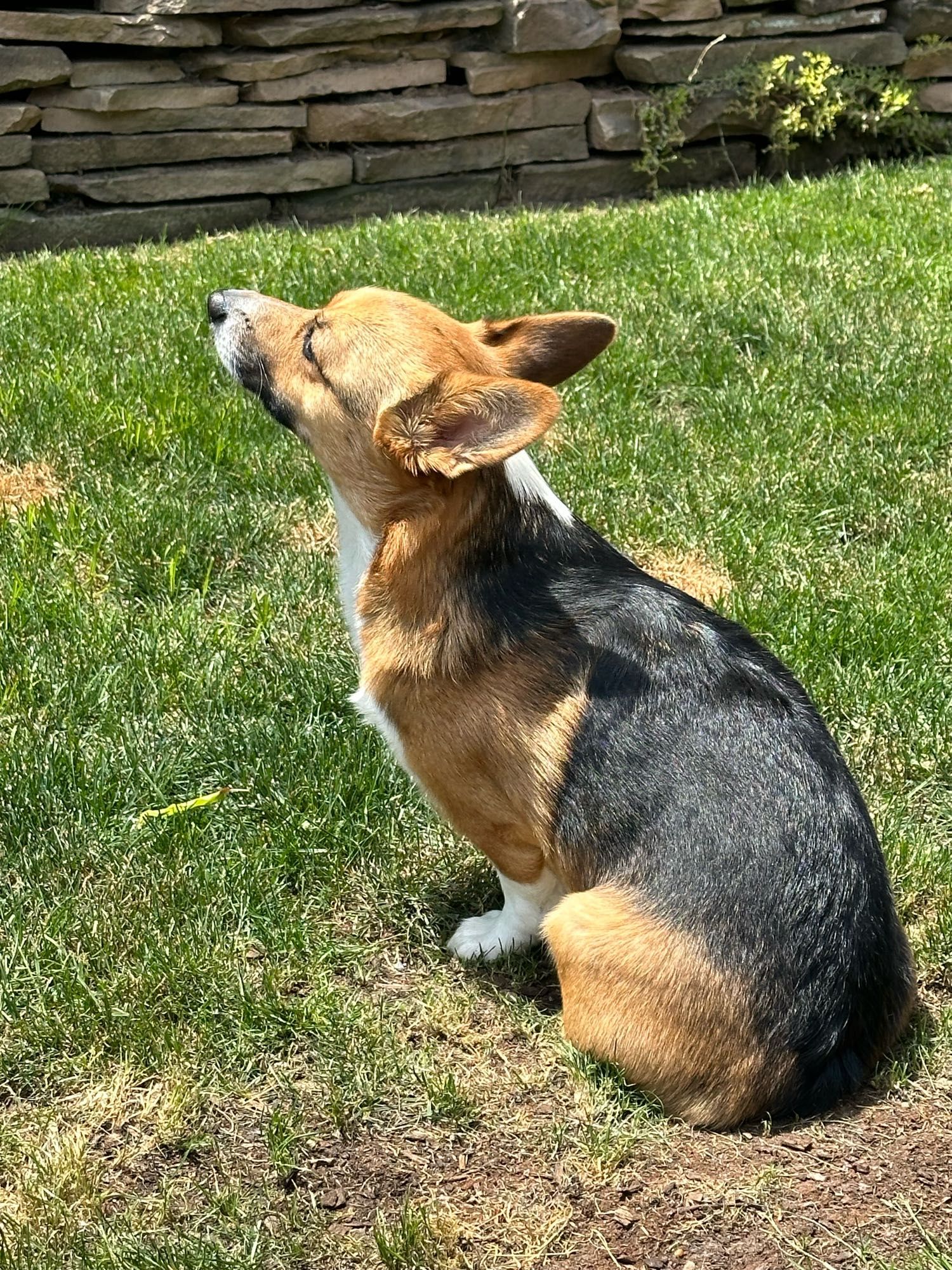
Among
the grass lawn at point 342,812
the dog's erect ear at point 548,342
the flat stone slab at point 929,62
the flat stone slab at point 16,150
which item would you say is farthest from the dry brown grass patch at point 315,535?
the flat stone slab at point 929,62

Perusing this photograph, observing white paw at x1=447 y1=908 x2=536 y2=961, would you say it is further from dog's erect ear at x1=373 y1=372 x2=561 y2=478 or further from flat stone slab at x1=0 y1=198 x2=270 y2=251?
flat stone slab at x1=0 y1=198 x2=270 y2=251

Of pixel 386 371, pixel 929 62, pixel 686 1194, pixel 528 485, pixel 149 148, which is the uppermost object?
pixel 929 62

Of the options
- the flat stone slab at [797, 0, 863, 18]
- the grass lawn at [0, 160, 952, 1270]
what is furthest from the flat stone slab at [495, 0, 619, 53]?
the grass lawn at [0, 160, 952, 1270]

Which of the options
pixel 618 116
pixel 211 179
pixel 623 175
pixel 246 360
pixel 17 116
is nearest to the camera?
pixel 246 360

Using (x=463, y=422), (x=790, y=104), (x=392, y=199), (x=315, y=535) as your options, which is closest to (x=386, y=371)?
(x=463, y=422)

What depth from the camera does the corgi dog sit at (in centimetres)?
273

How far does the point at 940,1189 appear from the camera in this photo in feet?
8.78

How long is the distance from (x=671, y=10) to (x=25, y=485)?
20.1 feet

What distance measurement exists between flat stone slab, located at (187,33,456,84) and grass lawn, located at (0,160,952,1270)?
2.18 meters

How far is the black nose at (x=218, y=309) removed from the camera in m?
3.71

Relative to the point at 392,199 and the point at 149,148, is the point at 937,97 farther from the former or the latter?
the point at 149,148

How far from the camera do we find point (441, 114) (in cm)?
862

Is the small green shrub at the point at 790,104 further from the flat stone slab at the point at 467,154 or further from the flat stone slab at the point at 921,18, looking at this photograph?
the flat stone slab at the point at 467,154

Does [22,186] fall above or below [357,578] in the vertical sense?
above
